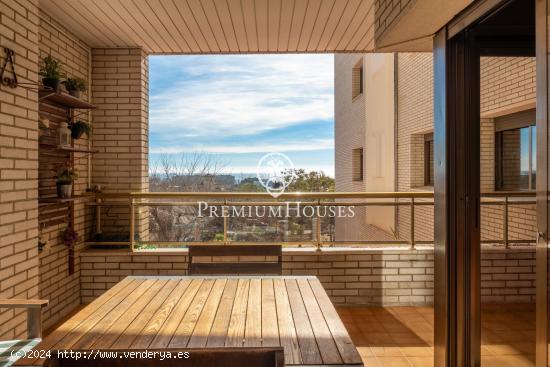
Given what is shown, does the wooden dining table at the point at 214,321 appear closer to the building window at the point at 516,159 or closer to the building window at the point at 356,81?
the building window at the point at 516,159

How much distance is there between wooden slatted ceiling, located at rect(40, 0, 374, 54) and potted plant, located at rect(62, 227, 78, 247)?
191 centimetres

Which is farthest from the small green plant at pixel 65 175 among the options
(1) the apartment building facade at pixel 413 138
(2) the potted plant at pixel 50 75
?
(1) the apartment building facade at pixel 413 138

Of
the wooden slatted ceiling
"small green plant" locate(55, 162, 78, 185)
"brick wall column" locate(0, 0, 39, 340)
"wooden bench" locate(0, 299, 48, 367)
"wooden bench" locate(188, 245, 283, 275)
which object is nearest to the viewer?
"wooden bench" locate(0, 299, 48, 367)

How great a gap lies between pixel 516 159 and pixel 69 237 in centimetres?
488

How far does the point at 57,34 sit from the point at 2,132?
1742mm

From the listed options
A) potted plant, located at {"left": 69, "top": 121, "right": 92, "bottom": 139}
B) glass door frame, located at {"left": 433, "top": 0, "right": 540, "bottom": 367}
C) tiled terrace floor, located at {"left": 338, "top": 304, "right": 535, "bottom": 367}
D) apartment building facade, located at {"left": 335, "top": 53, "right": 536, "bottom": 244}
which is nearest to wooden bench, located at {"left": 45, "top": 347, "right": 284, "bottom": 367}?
glass door frame, located at {"left": 433, "top": 0, "right": 540, "bottom": 367}

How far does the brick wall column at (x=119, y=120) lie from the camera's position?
15.4 ft

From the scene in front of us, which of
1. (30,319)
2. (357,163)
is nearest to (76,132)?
(30,319)

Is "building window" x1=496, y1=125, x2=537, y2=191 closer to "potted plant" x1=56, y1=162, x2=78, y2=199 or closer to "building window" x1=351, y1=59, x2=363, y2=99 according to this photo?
"potted plant" x1=56, y1=162, x2=78, y2=199

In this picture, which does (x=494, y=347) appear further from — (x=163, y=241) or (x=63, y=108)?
(x=63, y=108)

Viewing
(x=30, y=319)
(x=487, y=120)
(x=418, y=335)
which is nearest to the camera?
(x=30, y=319)

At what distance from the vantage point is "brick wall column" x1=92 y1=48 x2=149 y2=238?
469 cm

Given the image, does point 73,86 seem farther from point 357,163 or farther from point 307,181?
point 357,163

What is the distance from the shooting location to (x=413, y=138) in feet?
25.4
